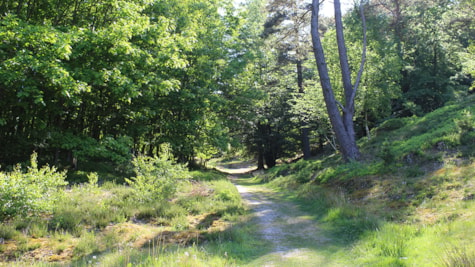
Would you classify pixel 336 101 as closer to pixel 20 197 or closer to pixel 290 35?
pixel 290 35

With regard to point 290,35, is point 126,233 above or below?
below

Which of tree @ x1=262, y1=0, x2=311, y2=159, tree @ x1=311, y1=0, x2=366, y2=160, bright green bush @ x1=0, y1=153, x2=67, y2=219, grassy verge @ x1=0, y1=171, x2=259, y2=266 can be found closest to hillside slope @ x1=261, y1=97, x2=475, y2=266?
tree @ x1=311, y1=0, x2=366, y2=160

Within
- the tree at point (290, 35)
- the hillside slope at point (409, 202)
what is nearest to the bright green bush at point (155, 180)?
the hillside slope at point (409, 202)

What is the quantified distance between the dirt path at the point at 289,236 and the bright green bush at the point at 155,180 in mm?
2855

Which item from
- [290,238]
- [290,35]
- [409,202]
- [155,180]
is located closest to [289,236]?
[290,238]

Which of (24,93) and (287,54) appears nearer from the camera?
(24,93)

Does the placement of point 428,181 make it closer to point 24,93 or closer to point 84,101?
point 24,93

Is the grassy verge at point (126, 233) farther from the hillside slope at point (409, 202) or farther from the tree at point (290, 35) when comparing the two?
the tree at point (290, 35)

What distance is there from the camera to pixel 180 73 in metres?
17.9

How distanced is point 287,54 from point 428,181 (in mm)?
21533

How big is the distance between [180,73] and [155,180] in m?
9.60

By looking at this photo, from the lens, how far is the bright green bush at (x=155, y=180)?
30.3ft

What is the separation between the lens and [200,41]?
59.9 feet

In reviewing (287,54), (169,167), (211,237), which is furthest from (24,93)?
(287,54)
